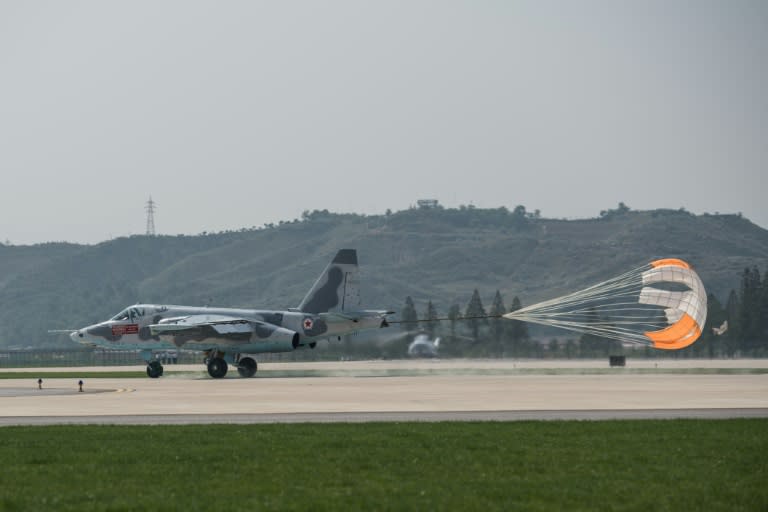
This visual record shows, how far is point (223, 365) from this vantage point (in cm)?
6519

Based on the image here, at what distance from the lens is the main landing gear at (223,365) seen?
65000 millimetres

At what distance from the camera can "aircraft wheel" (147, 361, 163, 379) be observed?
67.6 meters

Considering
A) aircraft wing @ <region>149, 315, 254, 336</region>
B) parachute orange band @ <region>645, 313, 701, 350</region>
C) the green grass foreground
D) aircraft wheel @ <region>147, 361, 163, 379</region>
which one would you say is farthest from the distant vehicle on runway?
the green grass foreground

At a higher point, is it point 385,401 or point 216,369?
point 216,369

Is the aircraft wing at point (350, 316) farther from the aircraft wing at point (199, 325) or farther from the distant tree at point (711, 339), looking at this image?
the distant tree at point (711, 339)

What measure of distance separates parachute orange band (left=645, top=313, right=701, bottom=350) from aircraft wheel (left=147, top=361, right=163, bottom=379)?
29.4 m

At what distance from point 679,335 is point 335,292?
21.2 meters

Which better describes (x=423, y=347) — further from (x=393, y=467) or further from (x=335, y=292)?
(x=393, y=467)

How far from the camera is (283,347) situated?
64438 mm

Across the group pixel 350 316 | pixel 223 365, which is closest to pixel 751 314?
pixel 350 316

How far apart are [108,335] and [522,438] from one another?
44933 mm

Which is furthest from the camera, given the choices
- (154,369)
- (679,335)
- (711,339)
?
(711,339)

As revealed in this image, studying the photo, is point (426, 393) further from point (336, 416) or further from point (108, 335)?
point (108, 335)

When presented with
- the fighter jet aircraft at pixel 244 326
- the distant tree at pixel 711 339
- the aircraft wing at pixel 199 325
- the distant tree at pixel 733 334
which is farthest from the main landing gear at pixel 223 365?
the distant tree at pixel 733 334
